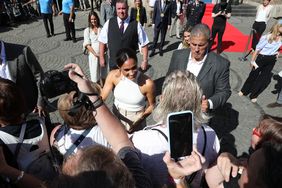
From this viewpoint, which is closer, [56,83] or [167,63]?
[56,83]

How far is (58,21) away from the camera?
40.5ft

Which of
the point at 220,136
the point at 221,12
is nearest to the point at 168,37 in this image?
the point at 221,12

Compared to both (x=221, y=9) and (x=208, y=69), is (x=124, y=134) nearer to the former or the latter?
(x=208, y=69)

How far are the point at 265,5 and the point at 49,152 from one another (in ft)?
25.4

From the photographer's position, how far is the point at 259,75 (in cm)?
576

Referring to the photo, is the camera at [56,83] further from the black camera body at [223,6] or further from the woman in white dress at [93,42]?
the black camera body at [223,6]

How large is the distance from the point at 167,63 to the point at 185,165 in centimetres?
619

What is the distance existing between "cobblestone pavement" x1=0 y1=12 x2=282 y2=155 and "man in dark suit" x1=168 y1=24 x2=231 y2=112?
145cm

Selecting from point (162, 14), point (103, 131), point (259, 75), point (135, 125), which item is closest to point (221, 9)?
point (162, 14)

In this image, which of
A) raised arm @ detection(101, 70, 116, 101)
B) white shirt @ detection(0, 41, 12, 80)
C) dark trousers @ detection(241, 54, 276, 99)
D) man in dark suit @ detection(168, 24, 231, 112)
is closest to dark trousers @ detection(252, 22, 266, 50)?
dark trousers @ detection(241, 54, 276, 99)

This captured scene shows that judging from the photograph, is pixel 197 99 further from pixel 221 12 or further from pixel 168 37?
pixel 168 37

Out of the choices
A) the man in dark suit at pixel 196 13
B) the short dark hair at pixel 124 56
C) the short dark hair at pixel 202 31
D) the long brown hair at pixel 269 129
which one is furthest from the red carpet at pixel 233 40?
the long brown hair at pixel 269 129

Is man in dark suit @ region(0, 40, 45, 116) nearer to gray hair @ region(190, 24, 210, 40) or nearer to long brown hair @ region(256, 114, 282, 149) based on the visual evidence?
gray hair @ region(190, 24, 210, 40)

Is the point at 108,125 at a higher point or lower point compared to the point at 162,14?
higher
